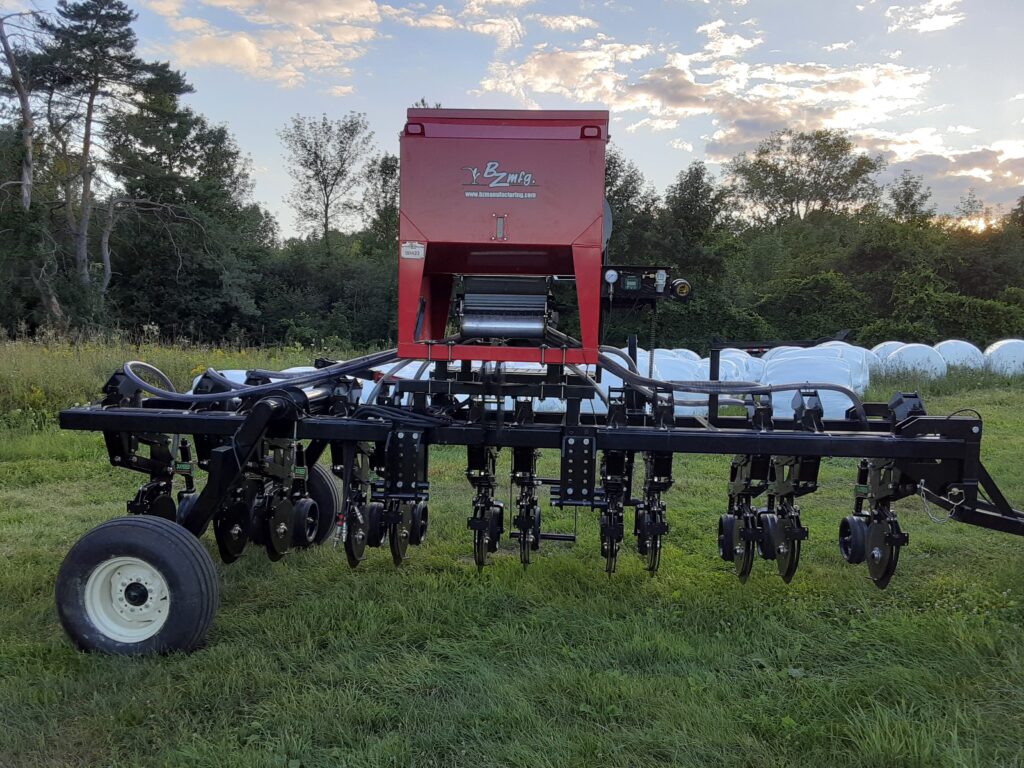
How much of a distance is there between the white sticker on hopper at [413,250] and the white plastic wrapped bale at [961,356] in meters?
18.1

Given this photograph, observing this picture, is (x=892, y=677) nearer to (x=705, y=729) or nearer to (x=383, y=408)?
(x=705, y=729)

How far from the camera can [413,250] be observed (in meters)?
3.83

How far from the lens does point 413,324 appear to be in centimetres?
389

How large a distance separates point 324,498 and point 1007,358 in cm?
1962

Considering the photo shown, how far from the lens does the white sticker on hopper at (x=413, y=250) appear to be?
151 inches

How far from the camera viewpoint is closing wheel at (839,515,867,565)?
392 centimetres

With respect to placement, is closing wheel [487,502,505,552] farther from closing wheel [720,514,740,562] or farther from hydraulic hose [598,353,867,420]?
closing wheel [720,514,740,562]

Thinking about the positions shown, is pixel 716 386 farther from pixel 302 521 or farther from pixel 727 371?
pixel 727 371

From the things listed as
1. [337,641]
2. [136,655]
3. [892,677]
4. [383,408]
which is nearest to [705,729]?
[892,677]

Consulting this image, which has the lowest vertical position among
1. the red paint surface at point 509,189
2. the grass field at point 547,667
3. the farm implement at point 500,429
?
the grass field at point 547,667

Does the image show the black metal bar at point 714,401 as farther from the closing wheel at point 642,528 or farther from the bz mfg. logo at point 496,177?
the bz mfg. logo at point 496,177

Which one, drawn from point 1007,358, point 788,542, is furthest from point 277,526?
point 1007,358

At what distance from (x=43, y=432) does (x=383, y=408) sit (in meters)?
7.58

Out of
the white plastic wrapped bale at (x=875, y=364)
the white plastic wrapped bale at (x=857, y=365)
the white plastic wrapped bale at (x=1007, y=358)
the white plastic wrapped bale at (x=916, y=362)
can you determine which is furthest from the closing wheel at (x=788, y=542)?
the white plastic wrapped bale at (x=1007, y=358)
